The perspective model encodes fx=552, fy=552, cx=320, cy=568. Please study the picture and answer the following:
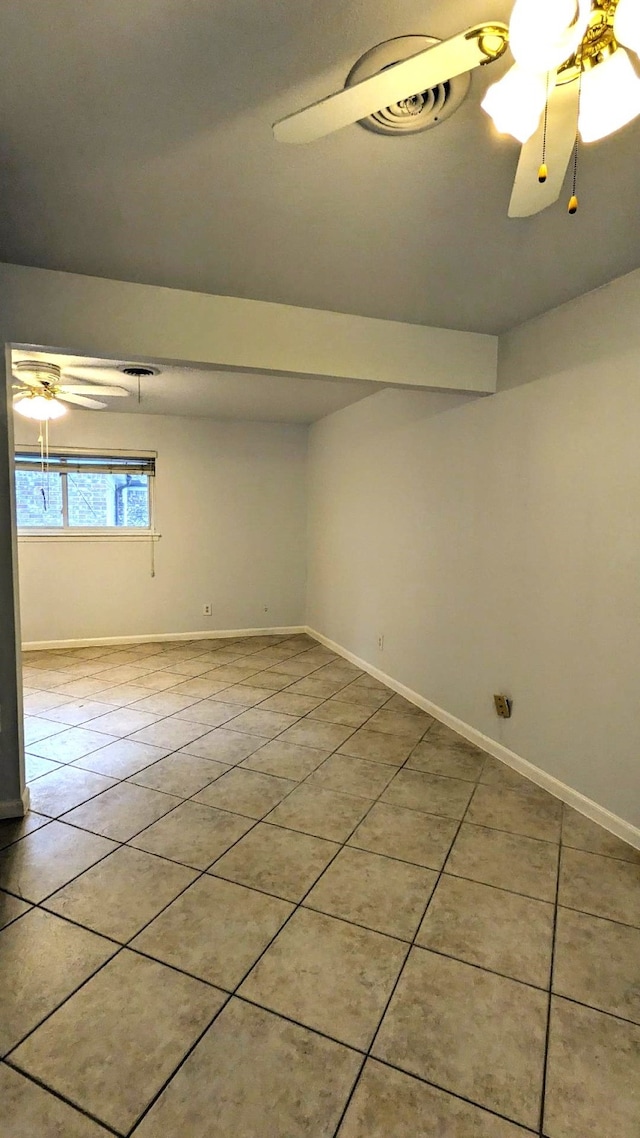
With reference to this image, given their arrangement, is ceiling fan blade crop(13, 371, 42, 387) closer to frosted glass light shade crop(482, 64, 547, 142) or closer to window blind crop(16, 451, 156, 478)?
window blind crop(16, 451, 156, 478)

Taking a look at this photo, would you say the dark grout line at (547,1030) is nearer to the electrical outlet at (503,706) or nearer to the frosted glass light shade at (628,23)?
the electrical outlet at (503,706)

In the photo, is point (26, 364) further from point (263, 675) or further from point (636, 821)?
point (636, 821)

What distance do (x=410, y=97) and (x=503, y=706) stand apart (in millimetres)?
2640

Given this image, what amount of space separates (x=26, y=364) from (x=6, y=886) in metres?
2.57

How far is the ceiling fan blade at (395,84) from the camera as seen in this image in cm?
90

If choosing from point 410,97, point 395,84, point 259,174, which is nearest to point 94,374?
point 259,174

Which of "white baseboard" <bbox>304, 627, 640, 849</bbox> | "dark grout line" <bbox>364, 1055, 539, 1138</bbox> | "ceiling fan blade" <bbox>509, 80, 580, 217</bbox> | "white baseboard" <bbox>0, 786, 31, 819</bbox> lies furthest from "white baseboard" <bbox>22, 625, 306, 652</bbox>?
"ceiling fan blade" <bbox>509, 80, 580, 217</bbox>

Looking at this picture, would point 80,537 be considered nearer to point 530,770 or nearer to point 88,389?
point 88,389

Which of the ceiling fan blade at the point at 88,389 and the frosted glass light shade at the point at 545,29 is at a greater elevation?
the ceiling fan blade at the point at 88,389

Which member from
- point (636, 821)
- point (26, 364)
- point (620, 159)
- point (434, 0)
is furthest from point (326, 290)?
point (636, 821)

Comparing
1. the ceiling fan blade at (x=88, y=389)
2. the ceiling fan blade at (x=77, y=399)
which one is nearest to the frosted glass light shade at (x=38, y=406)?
the ceiling fan blade at (x=88, y=389)

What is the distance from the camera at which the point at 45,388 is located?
129 inches

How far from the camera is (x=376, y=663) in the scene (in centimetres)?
455

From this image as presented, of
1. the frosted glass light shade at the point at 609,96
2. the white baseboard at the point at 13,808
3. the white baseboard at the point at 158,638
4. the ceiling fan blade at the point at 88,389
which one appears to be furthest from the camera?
the white baseboard at the point at 158,638
